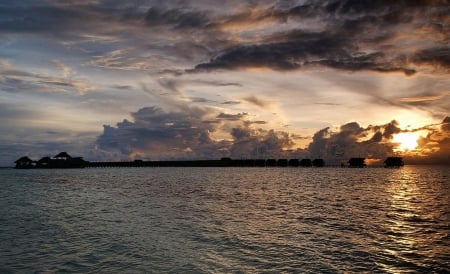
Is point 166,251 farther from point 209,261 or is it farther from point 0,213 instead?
point 0,213

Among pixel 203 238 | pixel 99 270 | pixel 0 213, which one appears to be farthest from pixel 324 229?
pixel 0 213

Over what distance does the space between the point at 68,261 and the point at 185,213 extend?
1613 cm

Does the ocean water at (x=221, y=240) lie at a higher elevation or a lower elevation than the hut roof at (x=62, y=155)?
lower

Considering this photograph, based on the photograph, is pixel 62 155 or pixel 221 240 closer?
pixel 221 240

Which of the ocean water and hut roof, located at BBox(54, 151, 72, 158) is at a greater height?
hut roof, located at BBox(54, 151, 72, 158)

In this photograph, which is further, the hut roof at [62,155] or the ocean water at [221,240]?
the hut roof at [62,155]

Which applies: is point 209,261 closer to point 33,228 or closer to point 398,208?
point 33,228

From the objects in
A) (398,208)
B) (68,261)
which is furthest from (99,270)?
(398,208)

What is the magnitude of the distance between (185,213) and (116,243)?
489 inches

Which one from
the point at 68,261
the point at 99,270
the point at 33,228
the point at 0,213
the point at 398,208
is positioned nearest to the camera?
the point at 99,270

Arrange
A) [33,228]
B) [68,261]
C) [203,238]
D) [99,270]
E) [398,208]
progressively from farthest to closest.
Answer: [398,208] < [33,228] < [203,238] < [68,261] < [99,270]

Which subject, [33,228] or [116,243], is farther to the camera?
[33,228]

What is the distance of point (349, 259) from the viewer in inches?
693

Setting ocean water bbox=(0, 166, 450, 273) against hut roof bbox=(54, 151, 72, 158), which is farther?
hut roof bbox=(54, 151, 72, 158)
